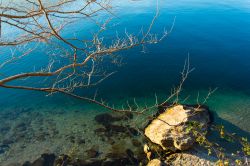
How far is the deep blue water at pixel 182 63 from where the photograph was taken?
20.4m

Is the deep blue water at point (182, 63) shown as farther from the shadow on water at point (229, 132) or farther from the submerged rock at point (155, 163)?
the submerged rock at point (155, 163)

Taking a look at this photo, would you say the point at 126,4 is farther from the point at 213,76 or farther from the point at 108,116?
the point at 108,116

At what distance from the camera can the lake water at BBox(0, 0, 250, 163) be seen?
723 inches

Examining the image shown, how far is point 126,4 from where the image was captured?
38219 millimetres

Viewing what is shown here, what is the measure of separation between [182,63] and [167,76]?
2671 mm

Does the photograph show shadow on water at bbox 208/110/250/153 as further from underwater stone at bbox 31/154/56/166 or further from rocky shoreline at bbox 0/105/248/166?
underwater stone at bbox 31/154/56/166

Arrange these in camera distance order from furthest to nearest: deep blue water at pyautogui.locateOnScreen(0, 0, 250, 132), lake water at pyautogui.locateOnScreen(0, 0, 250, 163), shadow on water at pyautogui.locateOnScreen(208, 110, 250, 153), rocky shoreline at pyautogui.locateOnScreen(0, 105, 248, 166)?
1. deep blue water at pyautogui.locateOnScreen(0, 0, 250, 132)
2. lake water at pyautogui.locateOnScreen(0, 0, 250, 163)
3. shadow on water at pyautogui.locateOnScreen(208, 110, 250, 153)
4. rocky shoreline at pyautogui.locateOnScreen(0, 105, 248, 166)

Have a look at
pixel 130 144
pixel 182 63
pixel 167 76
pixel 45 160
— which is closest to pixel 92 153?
pixel 130 144

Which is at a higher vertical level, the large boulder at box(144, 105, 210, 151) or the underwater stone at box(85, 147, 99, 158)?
the large boulder at box(144, 105, 210, 151)

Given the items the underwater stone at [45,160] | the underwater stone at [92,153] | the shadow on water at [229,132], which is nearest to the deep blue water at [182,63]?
the shadow on water at [229,132]

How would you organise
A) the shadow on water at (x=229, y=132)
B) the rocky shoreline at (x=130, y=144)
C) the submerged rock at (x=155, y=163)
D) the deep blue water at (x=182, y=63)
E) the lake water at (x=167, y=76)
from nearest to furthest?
the submerged rock at (x=155, y=163) < the rocky shoreline at (x=130, y=144) < the shadow on water at (x=229, y=132) < the lake water at (x=167, y=76) < the deep blue water at (x=182, y=63)

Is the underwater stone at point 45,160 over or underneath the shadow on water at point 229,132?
underneath

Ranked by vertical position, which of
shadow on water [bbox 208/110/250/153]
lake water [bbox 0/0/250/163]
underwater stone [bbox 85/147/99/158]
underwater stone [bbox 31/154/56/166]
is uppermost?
lake water [bbox 0/0/250/163]

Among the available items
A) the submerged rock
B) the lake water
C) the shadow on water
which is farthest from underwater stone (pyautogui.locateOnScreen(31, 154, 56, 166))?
the shadow on water
